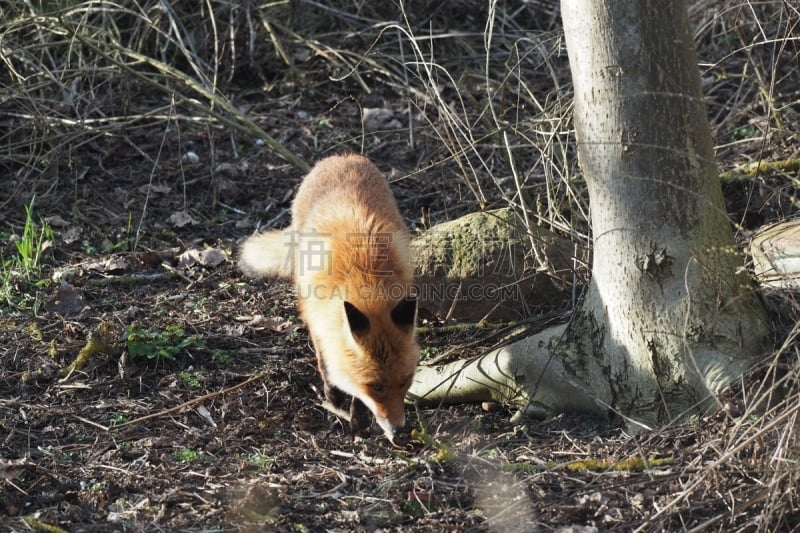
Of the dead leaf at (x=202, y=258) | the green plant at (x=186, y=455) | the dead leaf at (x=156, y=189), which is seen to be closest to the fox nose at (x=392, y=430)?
the green plant at (x=186, y=455)

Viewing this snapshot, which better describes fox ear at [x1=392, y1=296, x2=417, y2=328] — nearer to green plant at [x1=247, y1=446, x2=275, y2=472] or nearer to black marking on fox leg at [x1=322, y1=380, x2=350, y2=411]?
black marking on fox leg at [x1=322, y1=380, x2=350, y2=411]

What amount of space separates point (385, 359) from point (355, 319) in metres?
0.32

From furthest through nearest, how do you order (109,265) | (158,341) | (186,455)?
(109,265)
(158,341)
(186,455)

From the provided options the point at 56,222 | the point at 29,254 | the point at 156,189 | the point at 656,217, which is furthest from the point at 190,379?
the point at 156,189

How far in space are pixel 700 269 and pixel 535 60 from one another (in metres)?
5.91

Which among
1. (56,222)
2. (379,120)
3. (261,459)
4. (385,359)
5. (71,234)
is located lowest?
(261,459)

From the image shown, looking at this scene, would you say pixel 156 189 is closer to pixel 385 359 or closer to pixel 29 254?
pixel 29 254

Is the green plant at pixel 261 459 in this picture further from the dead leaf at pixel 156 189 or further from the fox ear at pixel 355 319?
the dead leaf at pixel 156 189

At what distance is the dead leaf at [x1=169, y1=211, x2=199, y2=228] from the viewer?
317 inches

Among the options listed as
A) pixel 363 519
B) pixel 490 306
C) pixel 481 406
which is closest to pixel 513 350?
pixel 481 406

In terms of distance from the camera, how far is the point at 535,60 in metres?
9.77

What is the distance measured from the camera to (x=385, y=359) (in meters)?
4.88

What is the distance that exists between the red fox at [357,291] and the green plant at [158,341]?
80cm

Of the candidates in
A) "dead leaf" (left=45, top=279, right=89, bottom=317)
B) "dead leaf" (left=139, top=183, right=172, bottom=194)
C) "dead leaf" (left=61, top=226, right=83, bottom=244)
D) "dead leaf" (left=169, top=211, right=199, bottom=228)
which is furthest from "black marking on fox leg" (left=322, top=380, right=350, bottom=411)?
"dead leaf" (left=139, top=183, right=172, bottom=194)
